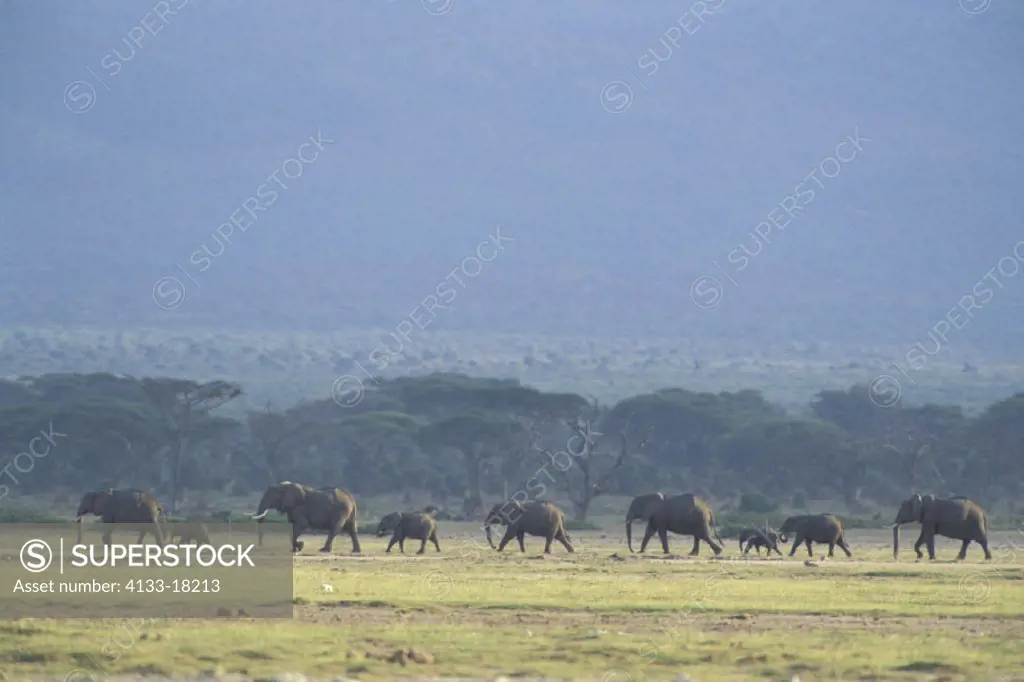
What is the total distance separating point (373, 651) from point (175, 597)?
211 inches

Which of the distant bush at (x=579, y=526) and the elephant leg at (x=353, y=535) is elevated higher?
the distant bush at (x=579, y=526)

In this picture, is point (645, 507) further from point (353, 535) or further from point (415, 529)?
point (353, 535)

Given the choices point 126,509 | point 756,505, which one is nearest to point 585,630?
point 126,509

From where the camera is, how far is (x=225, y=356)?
156m

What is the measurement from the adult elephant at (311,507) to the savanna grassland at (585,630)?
4877mm

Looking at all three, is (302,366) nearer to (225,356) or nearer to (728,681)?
(225,356)

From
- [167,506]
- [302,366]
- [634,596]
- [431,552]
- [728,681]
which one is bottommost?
[728,681]

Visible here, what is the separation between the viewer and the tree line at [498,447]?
82.6 metres

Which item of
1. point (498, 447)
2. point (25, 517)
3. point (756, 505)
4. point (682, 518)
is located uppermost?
point (498, 447)

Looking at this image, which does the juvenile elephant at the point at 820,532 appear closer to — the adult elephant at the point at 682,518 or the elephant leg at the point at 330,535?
the adult elephant at the point at 682,518

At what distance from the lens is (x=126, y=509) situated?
3369 cm

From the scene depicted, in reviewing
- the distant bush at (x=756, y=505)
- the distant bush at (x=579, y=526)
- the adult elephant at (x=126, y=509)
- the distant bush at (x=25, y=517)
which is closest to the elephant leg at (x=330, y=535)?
the adult elephant at (x=126, y=509)

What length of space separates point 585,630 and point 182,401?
6785 centimetres

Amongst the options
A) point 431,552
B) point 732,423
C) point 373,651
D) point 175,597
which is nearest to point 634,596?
point 175,597
